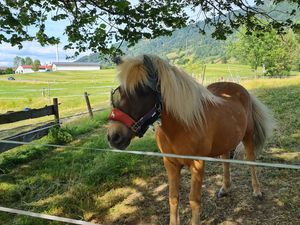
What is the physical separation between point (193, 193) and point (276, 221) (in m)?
1.20

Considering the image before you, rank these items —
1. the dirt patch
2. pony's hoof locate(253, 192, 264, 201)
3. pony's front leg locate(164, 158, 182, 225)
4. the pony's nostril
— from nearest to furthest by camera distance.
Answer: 1. the pony's nostril
2. pony's front leg locate(164, 158, 182, 225)
3. the dirt patch
4. pony's hoof locate(253, 192, 264, 201)

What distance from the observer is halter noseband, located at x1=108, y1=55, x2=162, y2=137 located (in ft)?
8.32

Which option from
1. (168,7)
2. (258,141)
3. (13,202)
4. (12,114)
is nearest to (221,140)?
(258,141)

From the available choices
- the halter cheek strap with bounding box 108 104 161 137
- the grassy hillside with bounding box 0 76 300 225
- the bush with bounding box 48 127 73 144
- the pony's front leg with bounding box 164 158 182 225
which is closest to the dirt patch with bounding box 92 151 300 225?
the grassy hillside with bounding box 0 76 300 225

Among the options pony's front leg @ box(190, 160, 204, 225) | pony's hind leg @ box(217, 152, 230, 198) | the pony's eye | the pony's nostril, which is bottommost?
pony's hind leg @ box(217, 152, 230, 198)

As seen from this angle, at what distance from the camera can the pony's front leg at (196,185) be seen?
318 cm

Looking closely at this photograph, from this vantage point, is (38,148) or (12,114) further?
(38,148)

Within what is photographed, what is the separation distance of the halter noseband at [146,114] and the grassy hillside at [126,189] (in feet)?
5.67

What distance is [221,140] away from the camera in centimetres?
359

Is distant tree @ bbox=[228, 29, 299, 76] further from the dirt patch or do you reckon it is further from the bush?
the dirt patch

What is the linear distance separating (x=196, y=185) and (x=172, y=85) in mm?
1120

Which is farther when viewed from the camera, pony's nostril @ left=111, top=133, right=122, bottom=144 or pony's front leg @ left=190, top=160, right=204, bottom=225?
pony's front leg @ left=190, top=160, right=204, bottom=225

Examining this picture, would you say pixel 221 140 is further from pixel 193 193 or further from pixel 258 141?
pixel 258 141

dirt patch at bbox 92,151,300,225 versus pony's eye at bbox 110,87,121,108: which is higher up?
pony's eye at bbox 110,87,121,108
